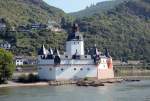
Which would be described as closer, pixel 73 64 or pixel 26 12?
pixel 73 64

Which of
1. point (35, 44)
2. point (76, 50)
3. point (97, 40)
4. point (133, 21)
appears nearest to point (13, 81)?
point (76, 50)

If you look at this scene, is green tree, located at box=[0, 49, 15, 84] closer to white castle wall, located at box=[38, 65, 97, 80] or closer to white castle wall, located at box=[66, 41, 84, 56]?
white castle wall, located at box=[38, 65, 97, 80]

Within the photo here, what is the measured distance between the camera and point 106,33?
148 m

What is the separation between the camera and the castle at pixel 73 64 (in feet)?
246

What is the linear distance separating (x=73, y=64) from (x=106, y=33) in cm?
7241

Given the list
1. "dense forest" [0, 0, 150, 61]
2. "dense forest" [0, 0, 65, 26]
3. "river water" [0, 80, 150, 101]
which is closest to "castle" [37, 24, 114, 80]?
"river water" [0, 80, 150, 101]

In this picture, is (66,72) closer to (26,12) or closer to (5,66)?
(5,66)

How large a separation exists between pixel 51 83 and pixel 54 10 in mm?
122167

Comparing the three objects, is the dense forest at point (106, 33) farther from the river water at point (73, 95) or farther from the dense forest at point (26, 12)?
A: the river water at point (73, 95)

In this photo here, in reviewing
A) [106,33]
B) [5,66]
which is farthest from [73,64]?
[106,33]

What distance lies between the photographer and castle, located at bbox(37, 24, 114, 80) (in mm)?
74875

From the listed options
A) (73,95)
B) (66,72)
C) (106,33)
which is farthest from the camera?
(106,33)

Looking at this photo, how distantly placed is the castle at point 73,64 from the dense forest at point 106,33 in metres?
29.8

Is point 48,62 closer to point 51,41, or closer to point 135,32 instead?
point 51,41
